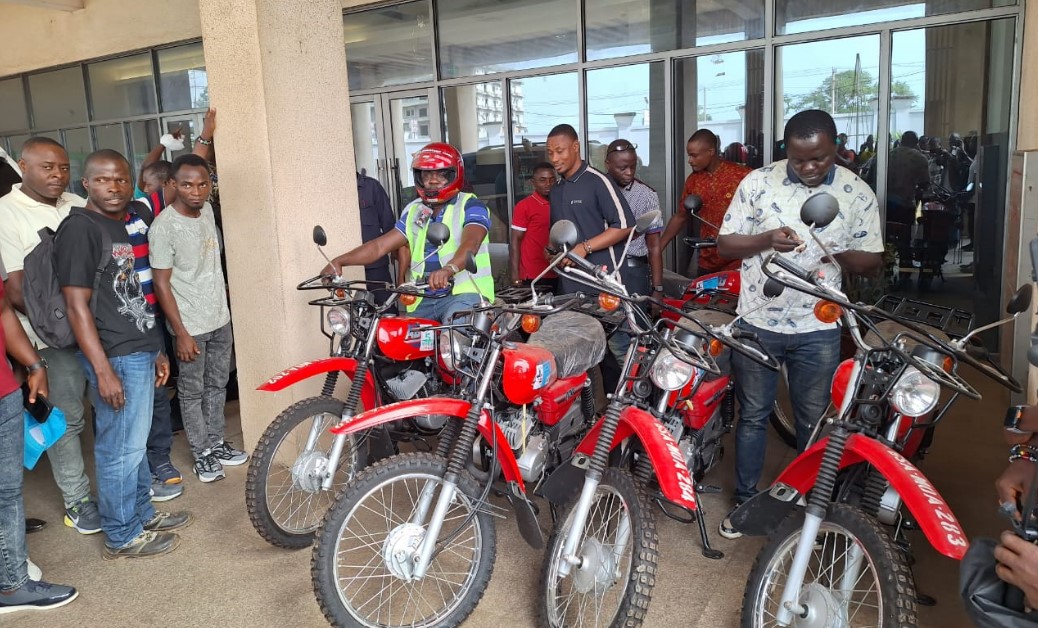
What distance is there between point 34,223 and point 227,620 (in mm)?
1921

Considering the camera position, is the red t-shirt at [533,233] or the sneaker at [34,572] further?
the red t-shirt at [533,233]

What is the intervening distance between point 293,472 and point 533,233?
2.57m

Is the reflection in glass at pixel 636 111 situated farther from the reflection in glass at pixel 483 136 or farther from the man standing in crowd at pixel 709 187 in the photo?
the man standing in crowd at pixel 709 187

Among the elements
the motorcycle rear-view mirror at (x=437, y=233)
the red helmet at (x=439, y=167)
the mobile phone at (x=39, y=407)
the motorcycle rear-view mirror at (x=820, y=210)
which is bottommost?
the mobile phone at (x=39, y=407)

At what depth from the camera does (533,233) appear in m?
5.17

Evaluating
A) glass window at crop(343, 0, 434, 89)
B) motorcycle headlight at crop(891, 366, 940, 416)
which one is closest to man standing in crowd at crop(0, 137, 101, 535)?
motorcycle headlight at crop(891, 366, 940, 416)

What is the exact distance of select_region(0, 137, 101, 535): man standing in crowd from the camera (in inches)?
132

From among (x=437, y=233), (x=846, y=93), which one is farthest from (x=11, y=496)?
(x=846, y=93)

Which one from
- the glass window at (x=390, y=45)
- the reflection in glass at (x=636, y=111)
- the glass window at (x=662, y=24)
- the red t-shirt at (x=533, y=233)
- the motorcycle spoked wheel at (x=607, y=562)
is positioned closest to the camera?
the motorcycle spoked wheel at (x=607, y=562)

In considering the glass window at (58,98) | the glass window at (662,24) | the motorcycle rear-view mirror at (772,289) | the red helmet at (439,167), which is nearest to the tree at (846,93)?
the glass window at (662,24)

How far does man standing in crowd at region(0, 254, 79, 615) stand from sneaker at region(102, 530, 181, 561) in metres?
0.33

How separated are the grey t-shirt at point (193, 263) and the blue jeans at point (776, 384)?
A: 2644 mm

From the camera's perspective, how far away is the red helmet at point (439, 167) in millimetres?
3582

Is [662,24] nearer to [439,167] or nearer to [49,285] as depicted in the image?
[439,167]
